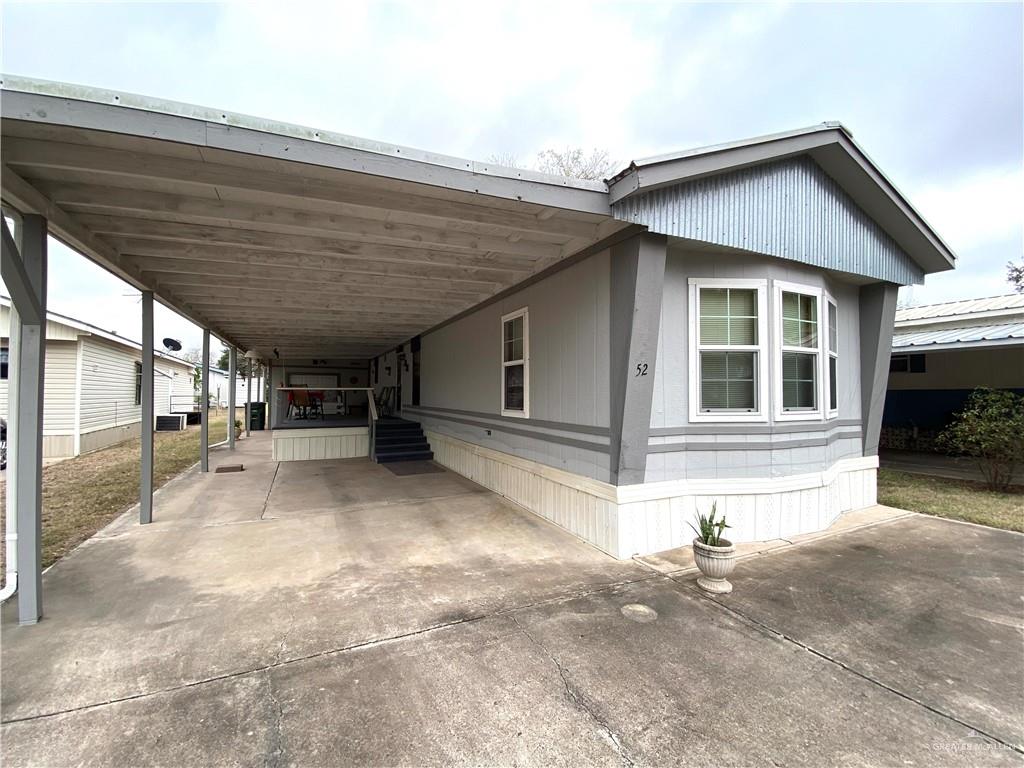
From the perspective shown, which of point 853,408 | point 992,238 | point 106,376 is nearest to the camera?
point 853,408

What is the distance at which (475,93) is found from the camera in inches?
562

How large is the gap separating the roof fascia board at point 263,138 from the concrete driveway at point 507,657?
2.86 meters

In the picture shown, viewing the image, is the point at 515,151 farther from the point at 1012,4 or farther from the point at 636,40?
the point at 1012,4

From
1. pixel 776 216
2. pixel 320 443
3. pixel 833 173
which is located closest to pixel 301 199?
pixel 776 216

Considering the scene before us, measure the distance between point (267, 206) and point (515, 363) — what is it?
11.1ft

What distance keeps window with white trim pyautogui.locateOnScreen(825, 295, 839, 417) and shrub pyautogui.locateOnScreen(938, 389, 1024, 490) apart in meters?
3.46

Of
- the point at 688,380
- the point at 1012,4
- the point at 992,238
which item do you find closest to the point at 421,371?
the point at 688,380

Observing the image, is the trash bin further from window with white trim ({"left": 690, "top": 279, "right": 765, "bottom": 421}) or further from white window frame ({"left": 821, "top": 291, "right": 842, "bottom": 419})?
white window frame ({"left": 821, "top": 291, "right": 842, "bottom": 419})

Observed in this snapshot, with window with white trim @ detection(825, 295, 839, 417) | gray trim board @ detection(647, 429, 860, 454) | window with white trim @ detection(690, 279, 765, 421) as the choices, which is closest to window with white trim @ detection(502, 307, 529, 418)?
gray trim board @ detection(647, 429, 860, 454)

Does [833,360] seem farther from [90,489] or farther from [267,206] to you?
[90,489]

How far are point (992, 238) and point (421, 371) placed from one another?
2780 centimetres

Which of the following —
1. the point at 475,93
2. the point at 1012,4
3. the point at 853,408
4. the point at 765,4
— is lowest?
the point at 853,408

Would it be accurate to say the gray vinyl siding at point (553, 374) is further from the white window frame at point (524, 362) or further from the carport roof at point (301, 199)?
the carport roof at point (301, 199)

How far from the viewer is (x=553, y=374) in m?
5.20
